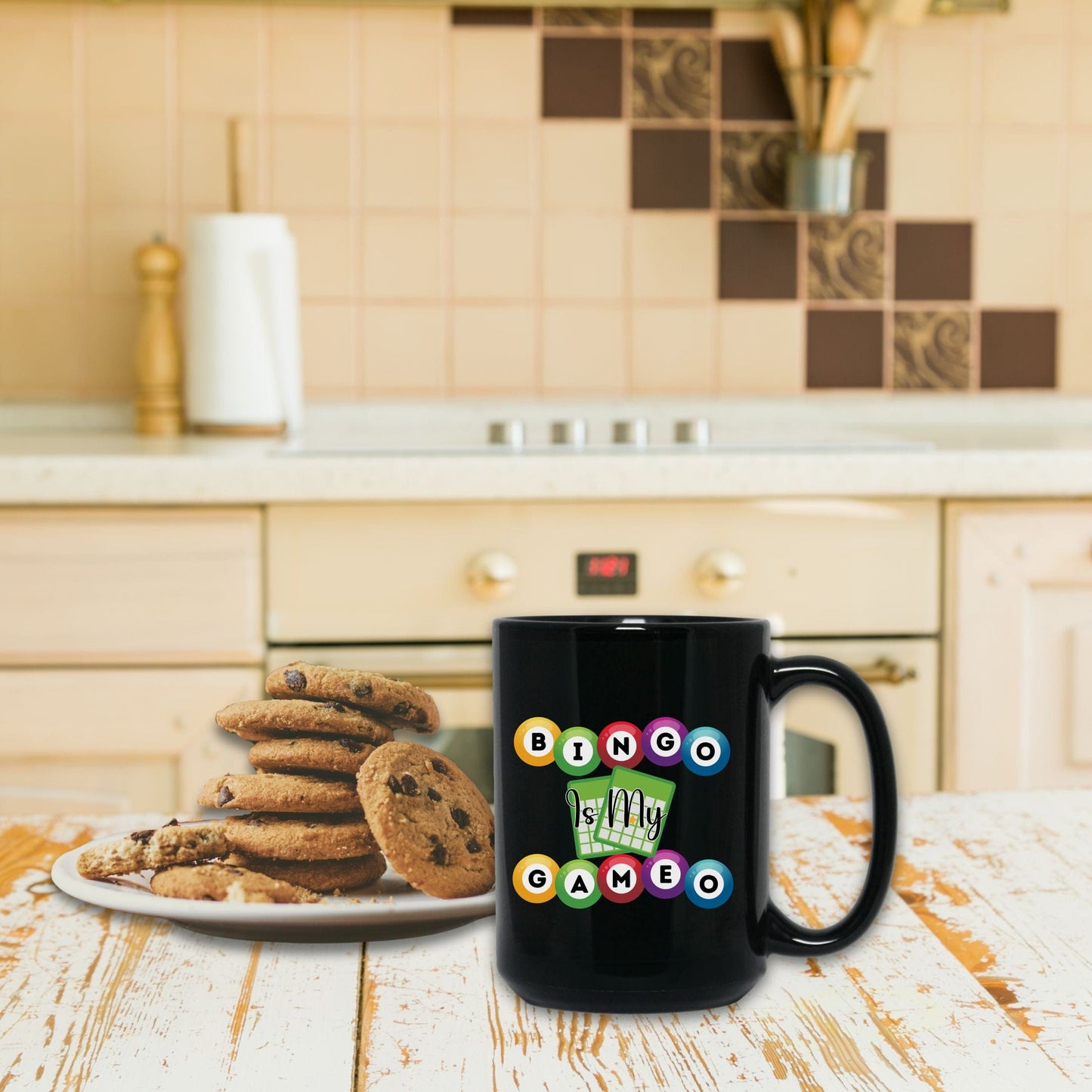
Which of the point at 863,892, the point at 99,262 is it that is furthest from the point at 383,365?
the point at 863,892

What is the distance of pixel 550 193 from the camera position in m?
1.78

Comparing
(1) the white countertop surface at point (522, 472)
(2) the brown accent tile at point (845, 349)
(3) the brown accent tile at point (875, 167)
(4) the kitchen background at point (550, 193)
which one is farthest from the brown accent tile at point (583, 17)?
(1) the white countertop surface at point (522, 472)

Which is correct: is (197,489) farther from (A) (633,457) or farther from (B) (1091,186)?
(B) (1091,186)

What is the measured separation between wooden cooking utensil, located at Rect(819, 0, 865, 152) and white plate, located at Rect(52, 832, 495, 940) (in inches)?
58.0

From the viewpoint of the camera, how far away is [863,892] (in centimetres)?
35

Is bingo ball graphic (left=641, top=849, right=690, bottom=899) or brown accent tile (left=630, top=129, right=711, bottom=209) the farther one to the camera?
brown accent tile (left=630, top=129, right=711, bottom=209)

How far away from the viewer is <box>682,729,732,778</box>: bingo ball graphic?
33 cm

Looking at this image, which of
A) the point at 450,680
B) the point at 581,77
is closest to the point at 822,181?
the point at 581,77

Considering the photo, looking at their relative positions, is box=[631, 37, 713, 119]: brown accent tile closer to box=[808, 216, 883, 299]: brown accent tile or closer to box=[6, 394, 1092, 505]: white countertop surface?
box=[808, 216, 883, 299]: brown accent tile

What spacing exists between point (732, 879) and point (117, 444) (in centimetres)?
125

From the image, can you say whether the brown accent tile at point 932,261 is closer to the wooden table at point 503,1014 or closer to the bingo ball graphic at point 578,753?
the wooden table at point 503,1014

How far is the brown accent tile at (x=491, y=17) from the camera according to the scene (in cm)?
175

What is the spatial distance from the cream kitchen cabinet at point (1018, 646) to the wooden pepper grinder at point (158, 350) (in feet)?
3.06

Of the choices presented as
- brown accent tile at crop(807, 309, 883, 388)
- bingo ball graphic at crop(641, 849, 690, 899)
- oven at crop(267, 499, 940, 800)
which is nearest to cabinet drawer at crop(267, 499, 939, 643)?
oven at crop(267, 499, 940, 800)
